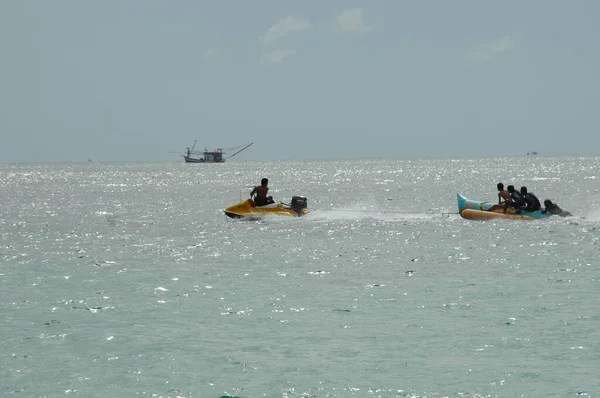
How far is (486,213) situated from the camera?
32438 millimetres

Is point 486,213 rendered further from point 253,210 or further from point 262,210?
point 253,210

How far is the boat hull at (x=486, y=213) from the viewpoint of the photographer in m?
31.2

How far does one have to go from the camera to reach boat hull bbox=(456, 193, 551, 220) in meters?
31.2

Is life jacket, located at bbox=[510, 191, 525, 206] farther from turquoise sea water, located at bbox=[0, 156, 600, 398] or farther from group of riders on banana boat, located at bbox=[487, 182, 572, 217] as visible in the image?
turquoise sea water, located at bbox=[0, 156, 600, 398]

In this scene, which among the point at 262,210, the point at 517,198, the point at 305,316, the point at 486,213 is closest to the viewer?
the point at 305,316

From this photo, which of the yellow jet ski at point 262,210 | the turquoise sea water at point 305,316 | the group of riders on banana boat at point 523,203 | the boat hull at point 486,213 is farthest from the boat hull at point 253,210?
the group of riders on banana boat at point 523,203

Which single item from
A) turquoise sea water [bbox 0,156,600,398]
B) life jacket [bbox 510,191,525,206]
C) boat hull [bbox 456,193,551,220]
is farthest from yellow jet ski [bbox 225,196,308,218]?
life jacket [bbox 510,191,525,206]

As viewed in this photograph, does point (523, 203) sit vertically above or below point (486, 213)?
above

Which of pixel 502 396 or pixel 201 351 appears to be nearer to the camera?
pixel 502 396

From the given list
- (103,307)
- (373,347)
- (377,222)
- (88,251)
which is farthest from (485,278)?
(377,222)

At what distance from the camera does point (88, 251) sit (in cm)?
2570

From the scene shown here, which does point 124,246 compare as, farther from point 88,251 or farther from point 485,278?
point 485,278

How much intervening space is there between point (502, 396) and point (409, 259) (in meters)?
12.5

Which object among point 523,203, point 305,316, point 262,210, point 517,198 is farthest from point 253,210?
point 305,316
